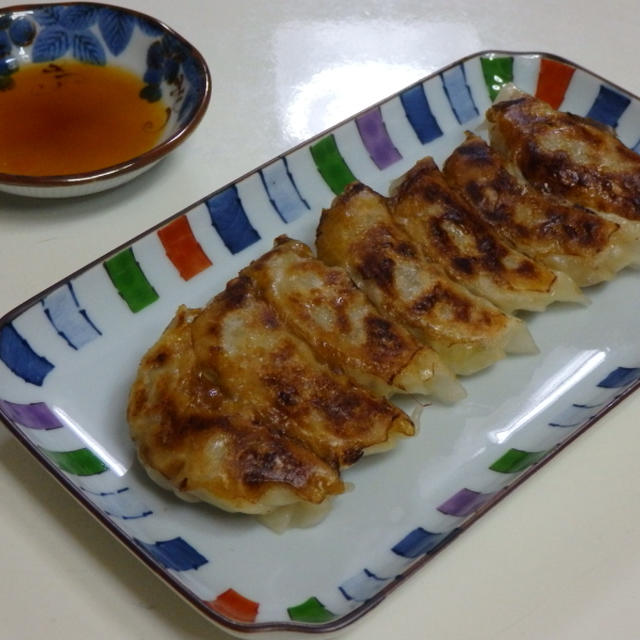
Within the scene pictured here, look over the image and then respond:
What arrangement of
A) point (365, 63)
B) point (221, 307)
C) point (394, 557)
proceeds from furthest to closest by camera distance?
point (365, 63) → point (221, 307) → point (394, 557)

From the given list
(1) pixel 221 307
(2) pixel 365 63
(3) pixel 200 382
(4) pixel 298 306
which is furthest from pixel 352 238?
(2) pixel 365 63

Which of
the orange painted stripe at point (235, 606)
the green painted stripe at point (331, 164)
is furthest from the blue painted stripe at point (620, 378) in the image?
the orange painted stripe at point (235, 606)

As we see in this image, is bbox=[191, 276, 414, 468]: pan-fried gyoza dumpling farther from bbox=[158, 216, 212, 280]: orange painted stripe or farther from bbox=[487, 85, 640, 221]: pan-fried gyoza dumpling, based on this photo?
bbox=[487, 85, 640, 221]: pan-fried gyoza dumpling

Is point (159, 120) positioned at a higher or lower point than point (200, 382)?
higher

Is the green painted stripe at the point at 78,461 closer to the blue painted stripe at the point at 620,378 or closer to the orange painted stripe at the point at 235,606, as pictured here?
the orange painted stripe at the point at 235,606

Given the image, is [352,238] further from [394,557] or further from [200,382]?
[394,557]
